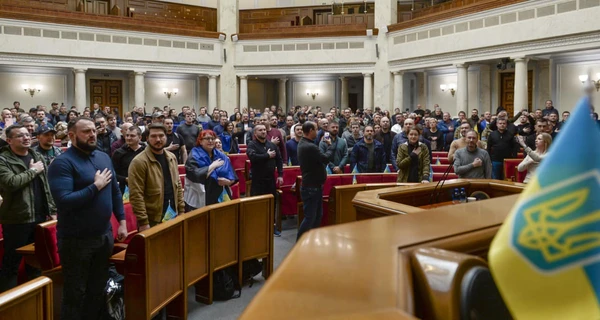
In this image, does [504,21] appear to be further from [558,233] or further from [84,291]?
[558,233]

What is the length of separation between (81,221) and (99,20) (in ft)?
53.5

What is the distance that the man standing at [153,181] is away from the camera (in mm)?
4098

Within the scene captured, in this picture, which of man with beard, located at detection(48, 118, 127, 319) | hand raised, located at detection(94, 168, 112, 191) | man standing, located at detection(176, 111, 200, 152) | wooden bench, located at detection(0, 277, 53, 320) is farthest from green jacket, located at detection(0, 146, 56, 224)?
man standing, located at detection(176, 111, 200, 152)

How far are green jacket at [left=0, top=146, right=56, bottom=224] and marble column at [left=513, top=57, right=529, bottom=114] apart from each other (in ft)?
44.8

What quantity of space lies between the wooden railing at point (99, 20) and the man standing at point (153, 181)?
15150 millimetres

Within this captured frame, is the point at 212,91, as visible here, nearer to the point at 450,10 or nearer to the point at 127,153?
the point at 450,10

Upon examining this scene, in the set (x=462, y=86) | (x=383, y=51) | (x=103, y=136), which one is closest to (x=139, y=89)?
(x=383, y=51)

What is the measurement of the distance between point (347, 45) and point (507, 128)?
12372 millimetres

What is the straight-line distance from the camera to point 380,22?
18969mm

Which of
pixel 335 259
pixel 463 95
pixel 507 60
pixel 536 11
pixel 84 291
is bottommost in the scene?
pixel 84 291

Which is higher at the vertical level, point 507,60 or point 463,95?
point 507,60

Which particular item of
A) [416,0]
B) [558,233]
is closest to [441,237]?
[558,233]

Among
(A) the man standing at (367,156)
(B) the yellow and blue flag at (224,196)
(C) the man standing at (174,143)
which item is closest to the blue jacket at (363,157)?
(A) the man standing at (367,156)

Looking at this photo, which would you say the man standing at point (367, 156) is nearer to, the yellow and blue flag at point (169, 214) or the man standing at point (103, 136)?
the yellow and blue flag at point (169, 214)
